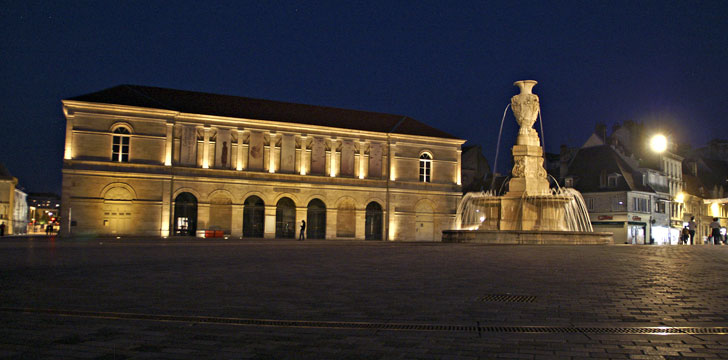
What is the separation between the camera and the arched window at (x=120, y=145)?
142 feet

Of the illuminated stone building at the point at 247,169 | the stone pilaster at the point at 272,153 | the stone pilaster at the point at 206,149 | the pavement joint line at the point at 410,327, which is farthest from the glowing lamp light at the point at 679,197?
the pavement joint line at the point at 410,327

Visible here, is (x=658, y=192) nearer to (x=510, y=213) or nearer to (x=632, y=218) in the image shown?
(x=632, y=218)

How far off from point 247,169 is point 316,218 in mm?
7005

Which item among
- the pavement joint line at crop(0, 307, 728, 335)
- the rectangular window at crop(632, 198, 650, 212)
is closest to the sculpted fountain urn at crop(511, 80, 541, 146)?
the pavement joint line at crop(0, 307, 728, 335)

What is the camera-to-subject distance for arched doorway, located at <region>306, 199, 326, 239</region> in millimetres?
49031

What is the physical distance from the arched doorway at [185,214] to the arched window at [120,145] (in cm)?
486

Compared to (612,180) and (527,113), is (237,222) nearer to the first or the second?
(527,113)

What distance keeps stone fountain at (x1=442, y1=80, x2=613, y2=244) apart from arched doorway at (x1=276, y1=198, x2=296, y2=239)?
23.7 m

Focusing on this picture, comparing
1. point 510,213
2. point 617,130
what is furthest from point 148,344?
point 617,130

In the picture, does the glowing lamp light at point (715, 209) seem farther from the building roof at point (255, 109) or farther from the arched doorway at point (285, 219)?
the arched doorway at point (285, 219)

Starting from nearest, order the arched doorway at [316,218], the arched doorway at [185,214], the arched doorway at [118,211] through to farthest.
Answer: the arched doorway at [118,211] → the arched doorway at [185,214] → the arched doorway at [316,218]

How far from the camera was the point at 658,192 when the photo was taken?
60469mm

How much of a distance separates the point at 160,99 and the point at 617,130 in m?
48.9

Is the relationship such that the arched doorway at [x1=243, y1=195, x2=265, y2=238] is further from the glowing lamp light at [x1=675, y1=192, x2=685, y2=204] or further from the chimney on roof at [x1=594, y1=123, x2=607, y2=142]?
the glowing lamp light at [x1=675, y1=192, x2=685, y2=204]
